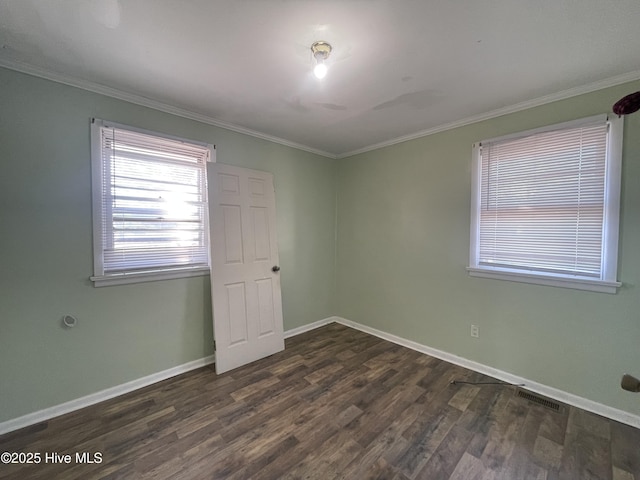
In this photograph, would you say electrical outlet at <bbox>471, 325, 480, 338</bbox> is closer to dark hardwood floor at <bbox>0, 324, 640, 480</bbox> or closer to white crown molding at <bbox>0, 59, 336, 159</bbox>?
dark hardwood floor at <bbox>0, 324, 640, 480</bbox>

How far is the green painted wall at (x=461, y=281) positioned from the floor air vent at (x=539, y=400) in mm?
143

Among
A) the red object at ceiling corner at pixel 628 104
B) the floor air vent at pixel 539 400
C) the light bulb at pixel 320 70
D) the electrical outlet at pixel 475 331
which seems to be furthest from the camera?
the electrical outlet at pixel 475 331

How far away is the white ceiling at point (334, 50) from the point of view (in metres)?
1.34

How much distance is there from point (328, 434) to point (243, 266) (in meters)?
1.69

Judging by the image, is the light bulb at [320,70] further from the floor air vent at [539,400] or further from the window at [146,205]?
the floor air vent at [539,400]

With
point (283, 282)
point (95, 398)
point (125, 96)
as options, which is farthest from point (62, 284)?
point (283, 282)

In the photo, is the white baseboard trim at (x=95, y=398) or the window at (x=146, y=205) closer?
the white baseboard trim at (x=95, y=398)

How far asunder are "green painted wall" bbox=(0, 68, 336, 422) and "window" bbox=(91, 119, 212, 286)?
0.08m

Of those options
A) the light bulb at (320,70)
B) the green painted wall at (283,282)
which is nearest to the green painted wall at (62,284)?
the green painted wall at (283,282)

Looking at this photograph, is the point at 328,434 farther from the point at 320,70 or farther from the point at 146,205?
the point at 320,70

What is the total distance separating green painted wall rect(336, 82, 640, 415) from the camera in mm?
1937

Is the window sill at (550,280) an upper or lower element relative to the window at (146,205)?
lower

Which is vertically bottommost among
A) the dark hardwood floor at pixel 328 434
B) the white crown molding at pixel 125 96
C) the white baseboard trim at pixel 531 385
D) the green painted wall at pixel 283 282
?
the dark hardwood floor at pixel 328 434

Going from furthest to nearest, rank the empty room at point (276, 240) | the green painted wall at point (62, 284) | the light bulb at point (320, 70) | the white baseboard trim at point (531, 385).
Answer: the white baseboard trim at point (531, 385)
the green painted wall at point (62, 284)
the light bulb at point (320, 70)
the empty room at point (276, 240)
